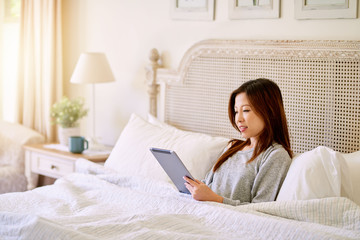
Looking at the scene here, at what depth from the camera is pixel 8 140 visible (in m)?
3.52

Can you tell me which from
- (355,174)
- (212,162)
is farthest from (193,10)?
(355,174)

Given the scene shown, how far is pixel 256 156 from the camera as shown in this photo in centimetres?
211

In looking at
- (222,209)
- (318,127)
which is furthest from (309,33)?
(222,209)

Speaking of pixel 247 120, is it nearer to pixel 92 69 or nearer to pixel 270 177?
pixel 270 177

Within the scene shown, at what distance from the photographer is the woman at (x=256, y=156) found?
2035 millimetres

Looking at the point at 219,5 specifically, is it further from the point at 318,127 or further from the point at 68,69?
the point at 68,69

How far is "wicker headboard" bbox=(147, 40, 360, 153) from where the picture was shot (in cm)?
235

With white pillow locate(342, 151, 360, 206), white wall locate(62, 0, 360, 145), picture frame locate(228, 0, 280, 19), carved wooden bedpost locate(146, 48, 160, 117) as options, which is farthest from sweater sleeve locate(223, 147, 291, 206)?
carved wooden bedpost locate(146, 48, 160, 117)

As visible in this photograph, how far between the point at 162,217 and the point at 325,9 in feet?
4.03

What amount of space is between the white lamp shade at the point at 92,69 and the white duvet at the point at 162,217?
3.56 feet

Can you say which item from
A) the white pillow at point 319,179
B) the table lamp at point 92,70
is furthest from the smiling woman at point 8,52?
the white pillow at point 319,179

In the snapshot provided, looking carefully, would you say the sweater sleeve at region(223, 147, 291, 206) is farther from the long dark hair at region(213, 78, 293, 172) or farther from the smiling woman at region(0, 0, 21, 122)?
the smiling woman at region(0, 0, 21, 122)

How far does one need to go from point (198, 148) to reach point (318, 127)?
55 centimetres

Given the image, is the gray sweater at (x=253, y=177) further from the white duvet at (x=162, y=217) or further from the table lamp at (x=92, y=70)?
the table lamp at (x=92, y=70)
